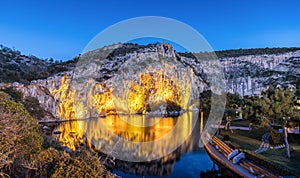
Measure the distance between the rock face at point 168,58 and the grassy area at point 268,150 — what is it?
36.1m

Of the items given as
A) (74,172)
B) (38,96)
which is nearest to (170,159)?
(74,172)

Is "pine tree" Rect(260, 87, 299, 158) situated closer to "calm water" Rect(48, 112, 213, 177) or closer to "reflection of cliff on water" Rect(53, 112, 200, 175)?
"calm water" Rect(48, 112, 213, 177)

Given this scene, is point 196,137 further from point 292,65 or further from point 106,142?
point 292,65

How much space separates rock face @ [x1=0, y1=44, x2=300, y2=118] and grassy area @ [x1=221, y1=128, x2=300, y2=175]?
36138 mm

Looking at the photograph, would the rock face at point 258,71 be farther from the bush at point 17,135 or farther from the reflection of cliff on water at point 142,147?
the bush at point 17,135

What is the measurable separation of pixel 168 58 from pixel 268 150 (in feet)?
181

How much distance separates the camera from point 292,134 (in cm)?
2250

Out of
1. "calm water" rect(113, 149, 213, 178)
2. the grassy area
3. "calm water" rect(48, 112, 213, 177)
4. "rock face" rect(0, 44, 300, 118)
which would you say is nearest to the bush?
"calm water" rect(48, 112, 213, 177)

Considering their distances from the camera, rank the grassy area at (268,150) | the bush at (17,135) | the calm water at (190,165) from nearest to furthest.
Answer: the bush at (17,135) < the grassy area at (268,150) < the calm water at (190,165)

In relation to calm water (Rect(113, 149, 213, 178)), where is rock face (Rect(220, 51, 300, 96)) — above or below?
above

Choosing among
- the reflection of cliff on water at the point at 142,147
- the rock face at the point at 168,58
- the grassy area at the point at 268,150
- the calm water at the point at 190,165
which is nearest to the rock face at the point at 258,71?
the rock face at the point at 168,58

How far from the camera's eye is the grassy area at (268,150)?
14780 millimetres

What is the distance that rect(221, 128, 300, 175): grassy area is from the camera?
582 inches

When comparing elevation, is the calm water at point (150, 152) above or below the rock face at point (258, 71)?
below
